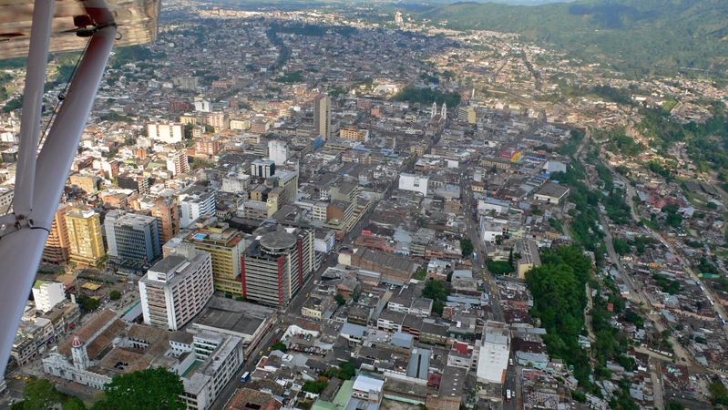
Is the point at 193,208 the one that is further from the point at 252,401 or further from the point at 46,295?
the point at 252,401

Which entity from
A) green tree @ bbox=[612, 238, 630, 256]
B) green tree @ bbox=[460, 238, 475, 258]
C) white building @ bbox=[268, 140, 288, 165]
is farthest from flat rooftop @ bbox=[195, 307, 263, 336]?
green tree @ bbox=[612, 238, 630, 256]

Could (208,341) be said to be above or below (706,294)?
above

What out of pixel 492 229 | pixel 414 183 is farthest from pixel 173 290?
pixel 414 183

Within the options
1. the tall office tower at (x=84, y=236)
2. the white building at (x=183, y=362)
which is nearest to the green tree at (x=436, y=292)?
the white building at (x=183, y=362)

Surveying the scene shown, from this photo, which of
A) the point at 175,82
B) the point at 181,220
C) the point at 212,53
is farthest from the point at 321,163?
the point at 212,53

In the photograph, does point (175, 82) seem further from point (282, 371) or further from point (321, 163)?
point (282, 371)

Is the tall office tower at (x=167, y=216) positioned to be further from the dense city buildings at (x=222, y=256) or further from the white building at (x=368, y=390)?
the white building at (x=368, y=390)
